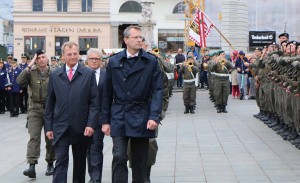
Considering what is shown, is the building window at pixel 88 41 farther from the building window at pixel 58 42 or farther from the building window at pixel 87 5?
the building window at pixel 87 5

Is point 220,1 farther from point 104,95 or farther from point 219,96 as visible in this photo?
point 104,95

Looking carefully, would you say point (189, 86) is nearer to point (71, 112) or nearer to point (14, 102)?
point (14, 102)

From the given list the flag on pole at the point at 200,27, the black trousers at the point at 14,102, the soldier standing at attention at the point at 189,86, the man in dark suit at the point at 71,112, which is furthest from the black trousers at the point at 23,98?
the man in dark suit at the point at 71,112

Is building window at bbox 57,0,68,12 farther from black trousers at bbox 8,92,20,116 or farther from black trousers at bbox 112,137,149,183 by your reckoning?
black trousers at bbox 112,137,149,183

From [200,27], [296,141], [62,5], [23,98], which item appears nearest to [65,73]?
[296,141]

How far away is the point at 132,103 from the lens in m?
6.33

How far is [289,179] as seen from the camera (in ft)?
26.5

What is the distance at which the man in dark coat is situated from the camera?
630 cm

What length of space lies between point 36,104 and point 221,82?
432 inches

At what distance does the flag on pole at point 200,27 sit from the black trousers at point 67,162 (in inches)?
612

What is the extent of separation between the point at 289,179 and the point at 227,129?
6.16 meters

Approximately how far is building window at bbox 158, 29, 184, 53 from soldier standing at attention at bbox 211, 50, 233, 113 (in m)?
32.7

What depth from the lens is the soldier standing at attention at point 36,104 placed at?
339 inches

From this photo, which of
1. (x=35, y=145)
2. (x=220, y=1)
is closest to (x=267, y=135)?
(x=35, y=145)
